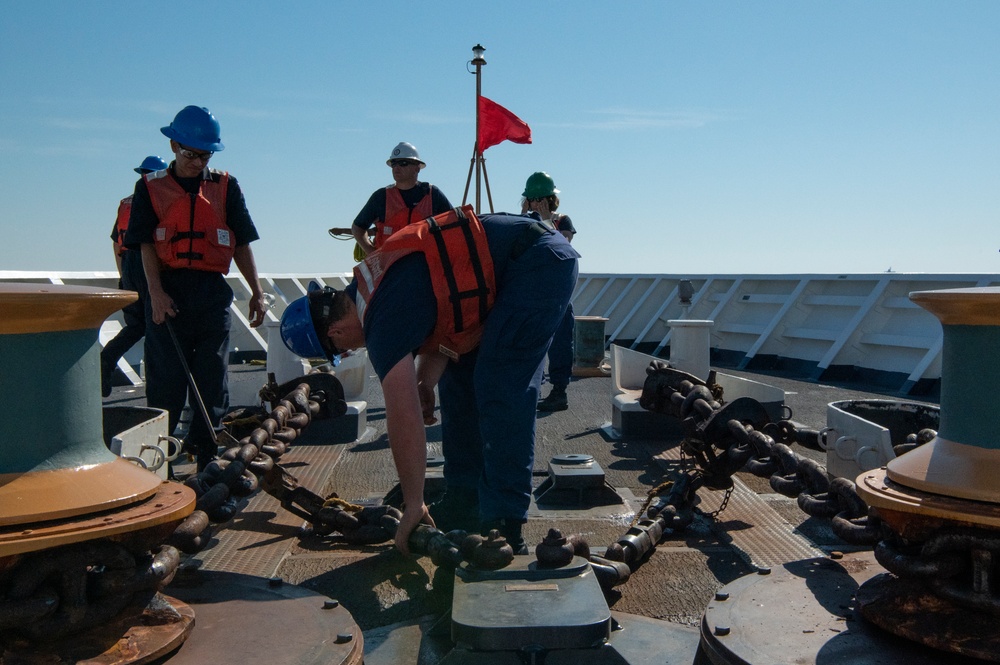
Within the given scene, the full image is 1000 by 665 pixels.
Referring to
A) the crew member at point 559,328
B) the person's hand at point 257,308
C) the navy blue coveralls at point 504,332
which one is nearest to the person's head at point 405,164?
the crew member at point 559,328

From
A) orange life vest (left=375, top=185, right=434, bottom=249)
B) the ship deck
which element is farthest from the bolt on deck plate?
orange life vest (left=375, top=185, right=434, bottom=249)

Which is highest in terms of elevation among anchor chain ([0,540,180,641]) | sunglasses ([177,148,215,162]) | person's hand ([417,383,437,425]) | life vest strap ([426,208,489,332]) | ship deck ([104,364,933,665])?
sunglasses ([177,148,215,162])

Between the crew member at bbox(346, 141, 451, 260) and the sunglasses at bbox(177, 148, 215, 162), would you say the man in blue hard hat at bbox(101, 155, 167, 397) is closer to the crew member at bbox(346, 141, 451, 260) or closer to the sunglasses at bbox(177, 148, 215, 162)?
the sunglasses at bbox(177, 148, 215, 162)

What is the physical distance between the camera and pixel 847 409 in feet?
11.5

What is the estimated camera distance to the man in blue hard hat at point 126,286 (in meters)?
4.18

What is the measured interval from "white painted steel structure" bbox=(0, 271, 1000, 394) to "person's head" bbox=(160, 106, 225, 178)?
3895mm

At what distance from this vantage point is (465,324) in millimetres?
2447

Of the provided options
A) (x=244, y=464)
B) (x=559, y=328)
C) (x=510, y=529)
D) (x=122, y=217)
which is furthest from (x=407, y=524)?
(x=122, y=217)

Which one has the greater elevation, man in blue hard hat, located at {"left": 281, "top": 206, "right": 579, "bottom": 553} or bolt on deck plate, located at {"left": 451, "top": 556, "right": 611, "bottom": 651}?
man in blue hard hat, located at {"left": 281, "top": 206, "right": 579, "bottom": 553}

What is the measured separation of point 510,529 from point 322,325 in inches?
32.8

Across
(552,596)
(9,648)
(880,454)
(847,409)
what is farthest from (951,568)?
(847,409)

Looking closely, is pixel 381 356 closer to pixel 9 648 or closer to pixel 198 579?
pixel 198 579

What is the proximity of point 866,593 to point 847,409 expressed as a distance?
1757 mm

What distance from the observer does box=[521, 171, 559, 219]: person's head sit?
6316 mm
